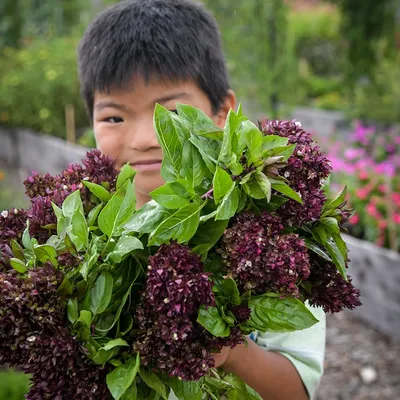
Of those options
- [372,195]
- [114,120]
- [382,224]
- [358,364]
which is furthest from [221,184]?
[372,195]

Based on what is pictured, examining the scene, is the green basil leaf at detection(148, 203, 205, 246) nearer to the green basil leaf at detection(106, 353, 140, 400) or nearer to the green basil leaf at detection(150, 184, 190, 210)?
the green basil leaf at detection(150, 184, 190, 210)

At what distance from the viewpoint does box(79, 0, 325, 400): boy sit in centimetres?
149

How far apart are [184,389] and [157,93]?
30.2 inches

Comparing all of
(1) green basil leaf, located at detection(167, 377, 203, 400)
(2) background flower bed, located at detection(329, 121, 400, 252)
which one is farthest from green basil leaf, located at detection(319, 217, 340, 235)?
(2) background flower bed, located at detection(329, 121, 400, 252)

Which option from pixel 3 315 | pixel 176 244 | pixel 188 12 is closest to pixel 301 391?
pixel 176 244

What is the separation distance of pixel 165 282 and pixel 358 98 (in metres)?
7.70

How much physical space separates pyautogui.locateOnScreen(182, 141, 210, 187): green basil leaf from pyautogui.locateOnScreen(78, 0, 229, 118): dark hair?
0.58 m

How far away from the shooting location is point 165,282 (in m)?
0.89

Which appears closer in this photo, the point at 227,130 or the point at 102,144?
the point at 227,130

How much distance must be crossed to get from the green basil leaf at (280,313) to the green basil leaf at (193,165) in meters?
0.21

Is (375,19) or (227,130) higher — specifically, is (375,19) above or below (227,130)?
below

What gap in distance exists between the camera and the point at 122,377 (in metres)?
0.94

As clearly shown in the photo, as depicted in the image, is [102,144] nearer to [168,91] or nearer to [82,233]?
[168,91]

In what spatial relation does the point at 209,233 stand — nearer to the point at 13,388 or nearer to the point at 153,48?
the point at 153,48
